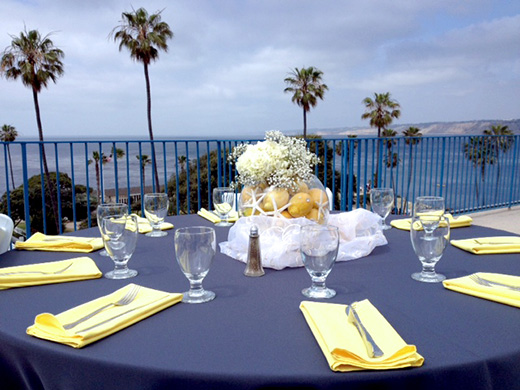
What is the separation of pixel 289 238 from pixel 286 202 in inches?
8.3

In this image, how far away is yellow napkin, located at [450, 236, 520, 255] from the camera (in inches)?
52.7

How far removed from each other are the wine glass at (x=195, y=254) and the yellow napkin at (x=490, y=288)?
2.00 ft

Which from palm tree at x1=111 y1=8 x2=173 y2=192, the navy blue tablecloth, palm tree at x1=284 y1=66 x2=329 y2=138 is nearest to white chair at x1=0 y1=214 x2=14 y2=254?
the navy blue tablecloth

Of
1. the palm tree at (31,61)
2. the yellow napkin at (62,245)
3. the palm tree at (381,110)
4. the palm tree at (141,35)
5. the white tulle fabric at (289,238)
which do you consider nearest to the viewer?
the white tulle fabric at (289,238)

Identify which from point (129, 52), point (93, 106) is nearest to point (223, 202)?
point (129, 52)

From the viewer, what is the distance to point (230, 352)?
697 millimetres

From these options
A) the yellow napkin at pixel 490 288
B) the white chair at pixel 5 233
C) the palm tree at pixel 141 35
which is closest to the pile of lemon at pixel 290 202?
the yellow napkin at pixel 490 288

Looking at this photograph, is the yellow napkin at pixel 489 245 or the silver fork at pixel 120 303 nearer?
the silver fork at pixel 120 303

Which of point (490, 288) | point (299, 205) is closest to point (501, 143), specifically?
point (299, 205)

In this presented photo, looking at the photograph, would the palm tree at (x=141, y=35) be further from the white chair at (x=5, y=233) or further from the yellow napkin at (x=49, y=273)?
the yellow napkin at (x=49, y=273)

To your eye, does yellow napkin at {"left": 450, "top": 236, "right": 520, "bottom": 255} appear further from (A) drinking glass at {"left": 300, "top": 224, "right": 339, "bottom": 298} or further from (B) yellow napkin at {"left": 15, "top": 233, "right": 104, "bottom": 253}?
(B) yellow napkin at {"left": 15, "top": 233, "right": 104, "bottom": 253}

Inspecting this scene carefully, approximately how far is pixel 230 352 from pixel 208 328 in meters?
0.12

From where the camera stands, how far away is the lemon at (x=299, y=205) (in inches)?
55.1

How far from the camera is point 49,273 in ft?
3.74
